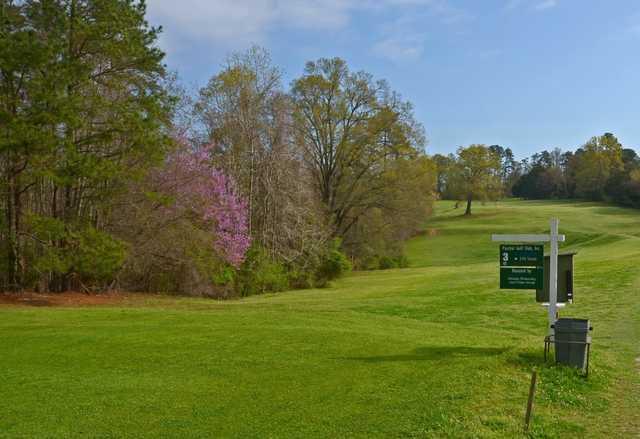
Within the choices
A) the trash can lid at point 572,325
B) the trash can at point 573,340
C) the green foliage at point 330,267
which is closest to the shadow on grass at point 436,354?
the trash can at point 573,340

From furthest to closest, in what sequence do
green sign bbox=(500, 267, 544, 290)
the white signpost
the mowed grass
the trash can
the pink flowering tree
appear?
the pink flowering tree, green sign bbox=(500, 267, 544, 290), the white signpost, the trash can, the mowed grass

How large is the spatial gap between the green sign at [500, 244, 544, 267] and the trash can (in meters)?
1.30

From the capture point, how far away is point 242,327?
13.9 meters

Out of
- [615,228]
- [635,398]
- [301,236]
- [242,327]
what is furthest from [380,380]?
[615,228]

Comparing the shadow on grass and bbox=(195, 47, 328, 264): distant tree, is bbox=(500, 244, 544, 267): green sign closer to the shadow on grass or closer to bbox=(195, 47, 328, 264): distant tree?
the shadow on grass

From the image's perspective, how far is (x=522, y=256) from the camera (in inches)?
436

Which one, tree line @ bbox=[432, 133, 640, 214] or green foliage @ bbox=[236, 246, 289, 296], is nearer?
green foliage @ bbox=[236, 246, 289, 296]

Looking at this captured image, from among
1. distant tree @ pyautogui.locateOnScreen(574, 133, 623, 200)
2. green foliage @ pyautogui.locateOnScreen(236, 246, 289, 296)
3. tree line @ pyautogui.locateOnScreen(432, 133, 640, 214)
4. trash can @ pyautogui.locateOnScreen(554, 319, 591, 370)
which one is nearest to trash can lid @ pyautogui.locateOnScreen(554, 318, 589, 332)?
trash can @ pyautogui.locateOnScreen(554, 319, 591, 370)

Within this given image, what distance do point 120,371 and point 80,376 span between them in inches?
23.9

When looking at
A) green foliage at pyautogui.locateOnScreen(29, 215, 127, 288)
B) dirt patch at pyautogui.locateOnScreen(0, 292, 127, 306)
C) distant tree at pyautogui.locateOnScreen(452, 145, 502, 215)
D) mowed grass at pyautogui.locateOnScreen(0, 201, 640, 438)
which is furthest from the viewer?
distant tree at pyautogui.locateOnScreen(452, 145, 502, 215)

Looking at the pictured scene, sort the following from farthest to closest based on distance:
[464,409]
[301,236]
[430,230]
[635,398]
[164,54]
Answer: [430,230] < [301,236] < [164,54] < [635,398] < [464,409]

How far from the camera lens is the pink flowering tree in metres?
25.7

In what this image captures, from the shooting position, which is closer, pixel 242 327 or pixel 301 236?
pixel 242 327

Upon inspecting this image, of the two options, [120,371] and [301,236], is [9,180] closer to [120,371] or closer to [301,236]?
[120,371]
